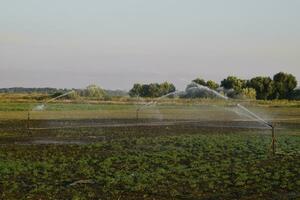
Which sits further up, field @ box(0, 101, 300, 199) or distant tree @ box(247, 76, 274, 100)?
distant tree @ box(247, 76, 274, 100)

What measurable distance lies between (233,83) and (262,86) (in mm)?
8719

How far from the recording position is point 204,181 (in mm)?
16859

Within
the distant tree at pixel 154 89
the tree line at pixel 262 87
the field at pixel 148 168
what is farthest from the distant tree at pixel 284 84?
the field at pixel 148 168

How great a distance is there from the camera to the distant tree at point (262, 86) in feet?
433

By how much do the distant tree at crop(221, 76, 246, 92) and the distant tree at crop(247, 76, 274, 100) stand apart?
9.03 ft

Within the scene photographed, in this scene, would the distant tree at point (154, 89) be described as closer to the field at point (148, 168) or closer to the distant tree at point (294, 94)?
the distant tree at point (294, 94)

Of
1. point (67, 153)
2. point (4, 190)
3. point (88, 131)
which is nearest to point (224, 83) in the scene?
point (88, 131)

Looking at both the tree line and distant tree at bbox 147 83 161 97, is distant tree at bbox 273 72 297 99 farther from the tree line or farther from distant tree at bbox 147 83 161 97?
distant tree at bbox 147 83 161 97

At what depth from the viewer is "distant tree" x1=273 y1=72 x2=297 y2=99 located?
13388cm

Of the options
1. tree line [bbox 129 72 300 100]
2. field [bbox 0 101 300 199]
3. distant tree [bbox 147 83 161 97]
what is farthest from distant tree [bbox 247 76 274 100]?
field [bbox 0 101 300 199]

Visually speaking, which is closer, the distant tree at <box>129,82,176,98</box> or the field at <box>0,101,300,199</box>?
the field at <box>0,101,300,199</box>

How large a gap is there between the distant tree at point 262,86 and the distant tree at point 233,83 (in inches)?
108

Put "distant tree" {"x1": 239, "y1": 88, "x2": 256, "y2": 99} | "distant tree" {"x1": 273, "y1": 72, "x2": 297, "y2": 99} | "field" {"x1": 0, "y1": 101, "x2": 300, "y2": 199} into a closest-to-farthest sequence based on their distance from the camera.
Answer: "field" {"x1": 0, "y1": 101, "x2": 300, "y2": 199}, "distant tree" {"x1": 239, "y1": 88, "x2": 256, "y2": 99}, "distant tree" {"x1": 273, "y1": 72, "x2": 297, "y2": 99}

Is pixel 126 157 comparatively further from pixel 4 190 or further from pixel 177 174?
pixel 4 190
